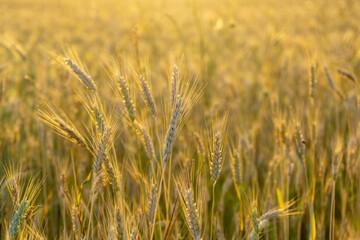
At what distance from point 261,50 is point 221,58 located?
93cm

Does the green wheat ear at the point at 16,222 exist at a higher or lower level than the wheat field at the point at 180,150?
lower

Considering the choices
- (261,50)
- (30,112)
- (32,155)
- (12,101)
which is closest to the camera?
(32,155)

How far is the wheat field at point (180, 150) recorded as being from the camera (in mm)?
1225

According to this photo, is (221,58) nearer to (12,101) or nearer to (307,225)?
(12,101)

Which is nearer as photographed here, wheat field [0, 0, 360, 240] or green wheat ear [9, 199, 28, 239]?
green wheat ear [9, 199, 28, 239]

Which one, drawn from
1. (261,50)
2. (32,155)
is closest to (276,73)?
(261,50)

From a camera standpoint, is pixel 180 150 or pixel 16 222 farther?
pixel 180 150

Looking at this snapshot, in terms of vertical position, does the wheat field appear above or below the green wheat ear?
above

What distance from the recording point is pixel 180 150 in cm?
231

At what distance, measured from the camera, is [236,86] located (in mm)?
3281

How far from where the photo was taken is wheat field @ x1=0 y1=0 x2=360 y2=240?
1.22 metres

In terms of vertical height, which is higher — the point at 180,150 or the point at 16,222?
the point at 180,150

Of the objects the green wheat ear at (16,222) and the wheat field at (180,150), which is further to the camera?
the wheat field at (180,150)

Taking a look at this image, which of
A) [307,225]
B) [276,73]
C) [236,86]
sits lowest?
[307,225]
